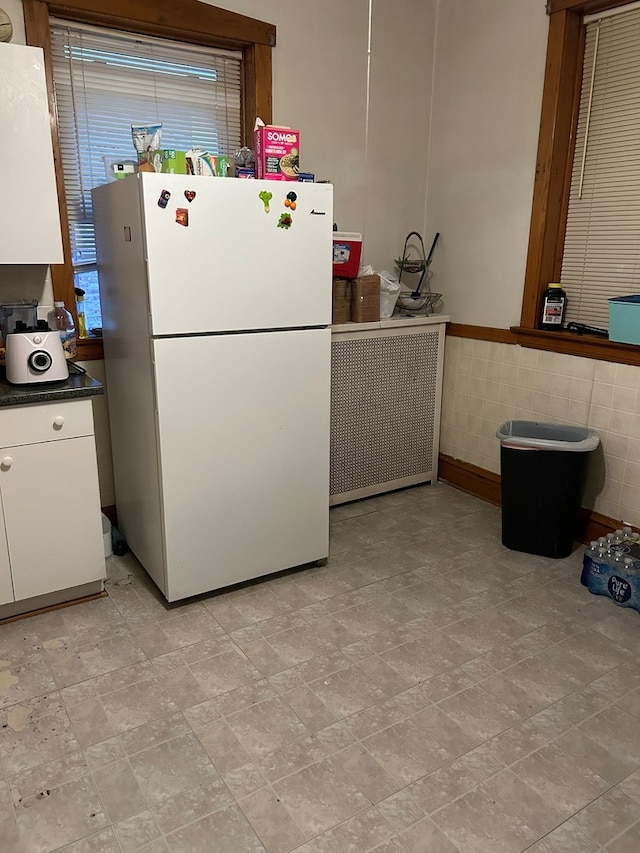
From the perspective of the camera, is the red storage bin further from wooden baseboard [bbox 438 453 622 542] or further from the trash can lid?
wooden baseboard [bbox 438 453 622 542]

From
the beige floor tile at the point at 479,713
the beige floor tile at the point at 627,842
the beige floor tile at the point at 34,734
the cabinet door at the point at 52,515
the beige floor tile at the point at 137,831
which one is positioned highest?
the cabinet door at the point at 52,515

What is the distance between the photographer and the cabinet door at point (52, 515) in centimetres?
Answer: 227

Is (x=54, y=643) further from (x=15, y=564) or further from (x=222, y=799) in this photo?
(x=222, y=799)

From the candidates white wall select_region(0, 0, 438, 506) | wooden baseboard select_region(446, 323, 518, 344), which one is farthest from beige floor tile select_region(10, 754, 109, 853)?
wooden baseboard select_region(446, 323, 518, 344)

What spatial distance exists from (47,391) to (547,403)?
229cm

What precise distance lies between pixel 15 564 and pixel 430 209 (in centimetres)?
288

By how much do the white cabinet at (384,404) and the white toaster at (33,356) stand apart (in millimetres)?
1351

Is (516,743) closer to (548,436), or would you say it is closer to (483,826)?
(483,826)

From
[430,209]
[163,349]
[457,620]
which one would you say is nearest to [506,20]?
[430,209]

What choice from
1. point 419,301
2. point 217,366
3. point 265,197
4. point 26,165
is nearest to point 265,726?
point 217,366

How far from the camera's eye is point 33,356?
2.29m

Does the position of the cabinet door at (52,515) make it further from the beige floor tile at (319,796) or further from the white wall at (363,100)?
the white wall at (363,100)

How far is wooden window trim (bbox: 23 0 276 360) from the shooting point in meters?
2.53

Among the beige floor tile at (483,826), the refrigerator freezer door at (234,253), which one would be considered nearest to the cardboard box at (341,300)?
the refrigerator freezer door at (234,253)
